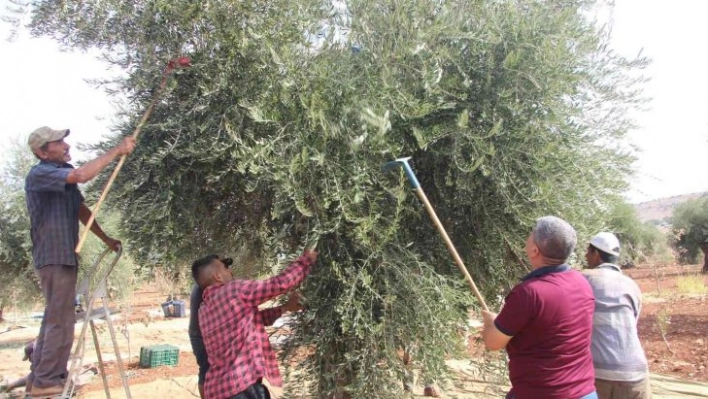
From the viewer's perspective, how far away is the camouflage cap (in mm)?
4406

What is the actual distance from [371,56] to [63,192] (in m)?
2.55

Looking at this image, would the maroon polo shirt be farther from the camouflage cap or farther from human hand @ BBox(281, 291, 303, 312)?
the camouflage cap

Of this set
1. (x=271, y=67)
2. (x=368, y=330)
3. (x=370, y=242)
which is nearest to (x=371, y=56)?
(x=271, y=67)

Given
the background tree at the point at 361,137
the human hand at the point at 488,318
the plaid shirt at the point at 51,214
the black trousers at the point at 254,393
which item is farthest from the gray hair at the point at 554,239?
the plaid shirt at the point at 51,214

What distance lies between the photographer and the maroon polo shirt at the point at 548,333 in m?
3.23

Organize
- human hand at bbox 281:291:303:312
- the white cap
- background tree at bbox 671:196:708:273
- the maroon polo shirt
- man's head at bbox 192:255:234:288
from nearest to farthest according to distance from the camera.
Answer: the maroon polo shirt < the white cap < man's head at bbox 192:255:234:288 < human hand at bbox 281:291:303:312 < background tree at bbox 671:196:708:273

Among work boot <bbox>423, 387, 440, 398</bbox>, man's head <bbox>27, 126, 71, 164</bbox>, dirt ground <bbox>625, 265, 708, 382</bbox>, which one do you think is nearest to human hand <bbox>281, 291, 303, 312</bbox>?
man's head <bbox>27, 126, 71, 164</bbox>

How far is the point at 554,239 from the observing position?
3305 millimetres

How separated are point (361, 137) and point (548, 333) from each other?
169 cm

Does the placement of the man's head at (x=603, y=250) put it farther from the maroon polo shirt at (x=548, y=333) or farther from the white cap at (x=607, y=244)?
the maroon polo shirt at (x=548, y=333)

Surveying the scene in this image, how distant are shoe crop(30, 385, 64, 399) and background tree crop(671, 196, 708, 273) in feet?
123

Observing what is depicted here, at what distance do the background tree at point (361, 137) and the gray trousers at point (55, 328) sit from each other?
24.4 inches

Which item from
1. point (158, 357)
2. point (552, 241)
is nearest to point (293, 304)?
point (552, 241)

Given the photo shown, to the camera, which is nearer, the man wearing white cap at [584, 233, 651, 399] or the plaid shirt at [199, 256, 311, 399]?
the plaid shirt at [199, 256, 311, 399]
